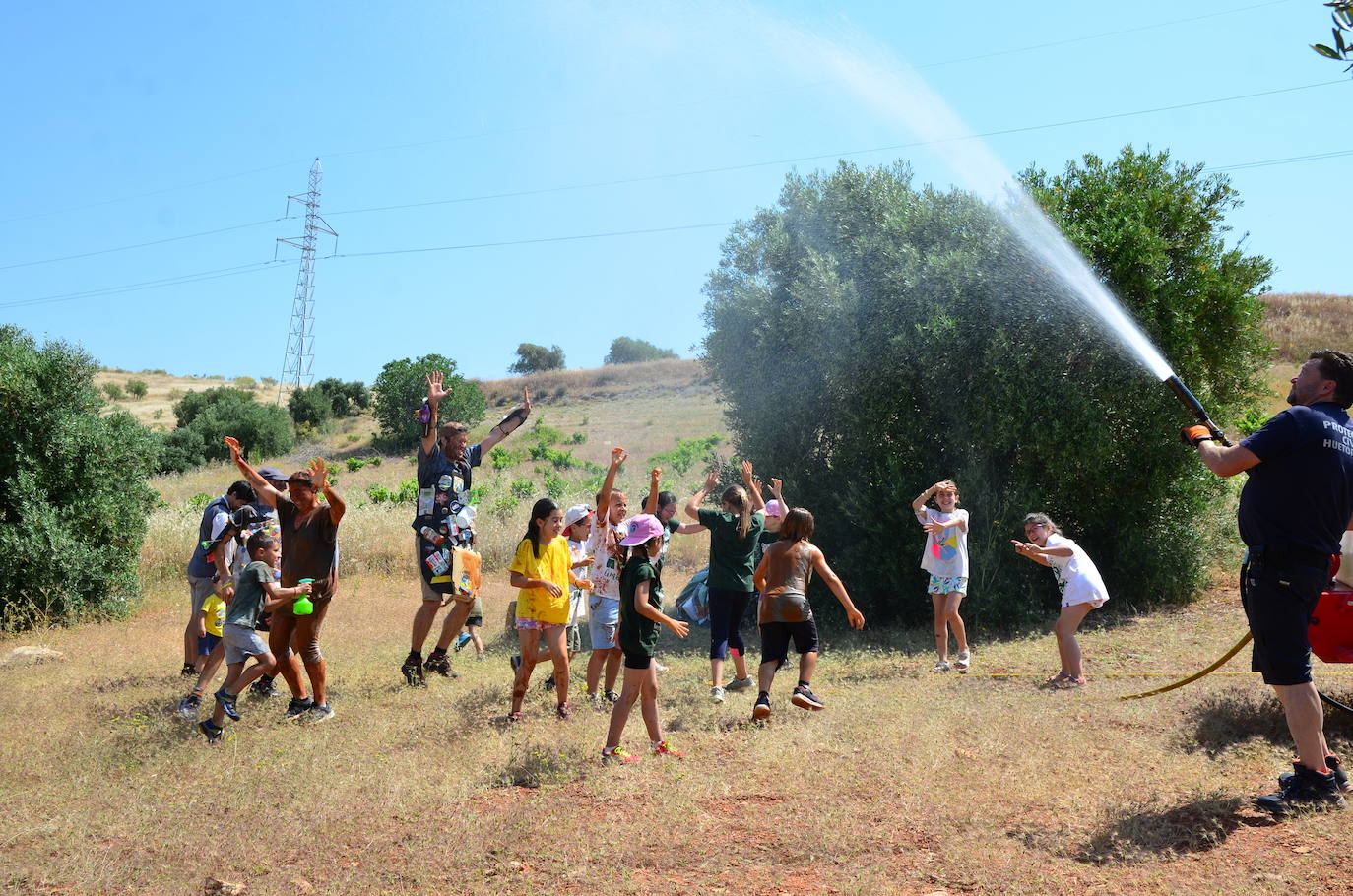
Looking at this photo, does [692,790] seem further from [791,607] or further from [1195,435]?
[1195,435]

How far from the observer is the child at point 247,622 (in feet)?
22.3

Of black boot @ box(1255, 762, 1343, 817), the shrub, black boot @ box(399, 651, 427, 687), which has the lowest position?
black boot @ box(399, 651, 427, 687)

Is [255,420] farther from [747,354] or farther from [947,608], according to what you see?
[947,608]

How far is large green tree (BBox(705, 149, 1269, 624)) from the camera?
1122 centimetres

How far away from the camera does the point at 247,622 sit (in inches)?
268

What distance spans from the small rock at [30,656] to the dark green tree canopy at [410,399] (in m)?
31.4

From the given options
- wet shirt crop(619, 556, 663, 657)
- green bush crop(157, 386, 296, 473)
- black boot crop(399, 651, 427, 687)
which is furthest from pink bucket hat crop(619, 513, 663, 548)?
green bush crop(157, 386, 296, 473)

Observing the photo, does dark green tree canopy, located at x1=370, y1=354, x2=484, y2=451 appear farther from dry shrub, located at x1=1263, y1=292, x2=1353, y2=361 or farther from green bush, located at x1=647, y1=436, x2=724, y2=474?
dry shrub, located at x1=1263, y1=292, x2=1353, y2=361

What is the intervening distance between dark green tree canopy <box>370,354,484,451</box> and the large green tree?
31.1 meters

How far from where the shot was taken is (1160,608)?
1158 centimetres

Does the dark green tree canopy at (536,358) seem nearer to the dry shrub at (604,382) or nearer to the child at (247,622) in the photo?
the dry shrub at (604,382)

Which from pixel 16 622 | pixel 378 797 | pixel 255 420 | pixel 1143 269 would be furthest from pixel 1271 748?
pixel 255 420

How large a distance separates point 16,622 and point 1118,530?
43.0 ft

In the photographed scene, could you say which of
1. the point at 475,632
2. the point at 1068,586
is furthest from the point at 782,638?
the point at 475,632
